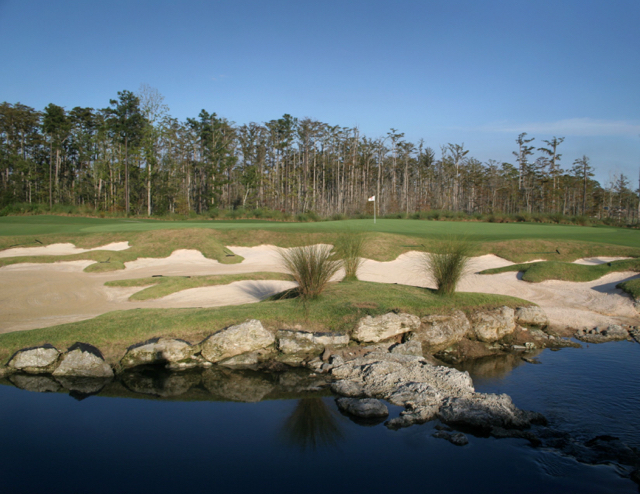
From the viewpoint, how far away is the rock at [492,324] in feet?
25.9

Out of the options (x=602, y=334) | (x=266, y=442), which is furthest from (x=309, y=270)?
(x=602, y=334)

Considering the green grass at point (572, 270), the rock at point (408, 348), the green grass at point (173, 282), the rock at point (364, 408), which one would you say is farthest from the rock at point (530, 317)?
the green grass at point (173, 282)

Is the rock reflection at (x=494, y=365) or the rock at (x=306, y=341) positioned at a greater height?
the rock at (x=306, y=341)

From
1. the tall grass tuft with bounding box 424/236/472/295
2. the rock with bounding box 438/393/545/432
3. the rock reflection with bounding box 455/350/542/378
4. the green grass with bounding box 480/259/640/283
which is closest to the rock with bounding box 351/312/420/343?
the rock reflection with bounding box 455/350/542/378

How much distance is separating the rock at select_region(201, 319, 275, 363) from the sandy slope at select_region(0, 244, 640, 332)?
10.1ft

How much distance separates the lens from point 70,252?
1633cm

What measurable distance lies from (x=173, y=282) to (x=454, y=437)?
29.7 feet

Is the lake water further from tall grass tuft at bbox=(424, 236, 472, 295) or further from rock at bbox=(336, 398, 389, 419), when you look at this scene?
tall grass tuft at bbox=(424, 236, 472, 295)

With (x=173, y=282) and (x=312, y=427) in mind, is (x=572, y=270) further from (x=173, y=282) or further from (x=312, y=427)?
(x=173, y=282)

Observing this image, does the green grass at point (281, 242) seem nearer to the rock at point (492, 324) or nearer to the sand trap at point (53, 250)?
the sand trap at point (53, 250)

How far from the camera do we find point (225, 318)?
23.7 feet

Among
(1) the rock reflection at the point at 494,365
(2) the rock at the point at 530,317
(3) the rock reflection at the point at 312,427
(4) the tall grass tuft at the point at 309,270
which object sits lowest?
(3) the rock reflection at the point at 312,427

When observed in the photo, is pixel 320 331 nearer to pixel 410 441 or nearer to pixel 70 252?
pixel 410 441

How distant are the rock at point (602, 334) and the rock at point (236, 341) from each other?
21.4ft
